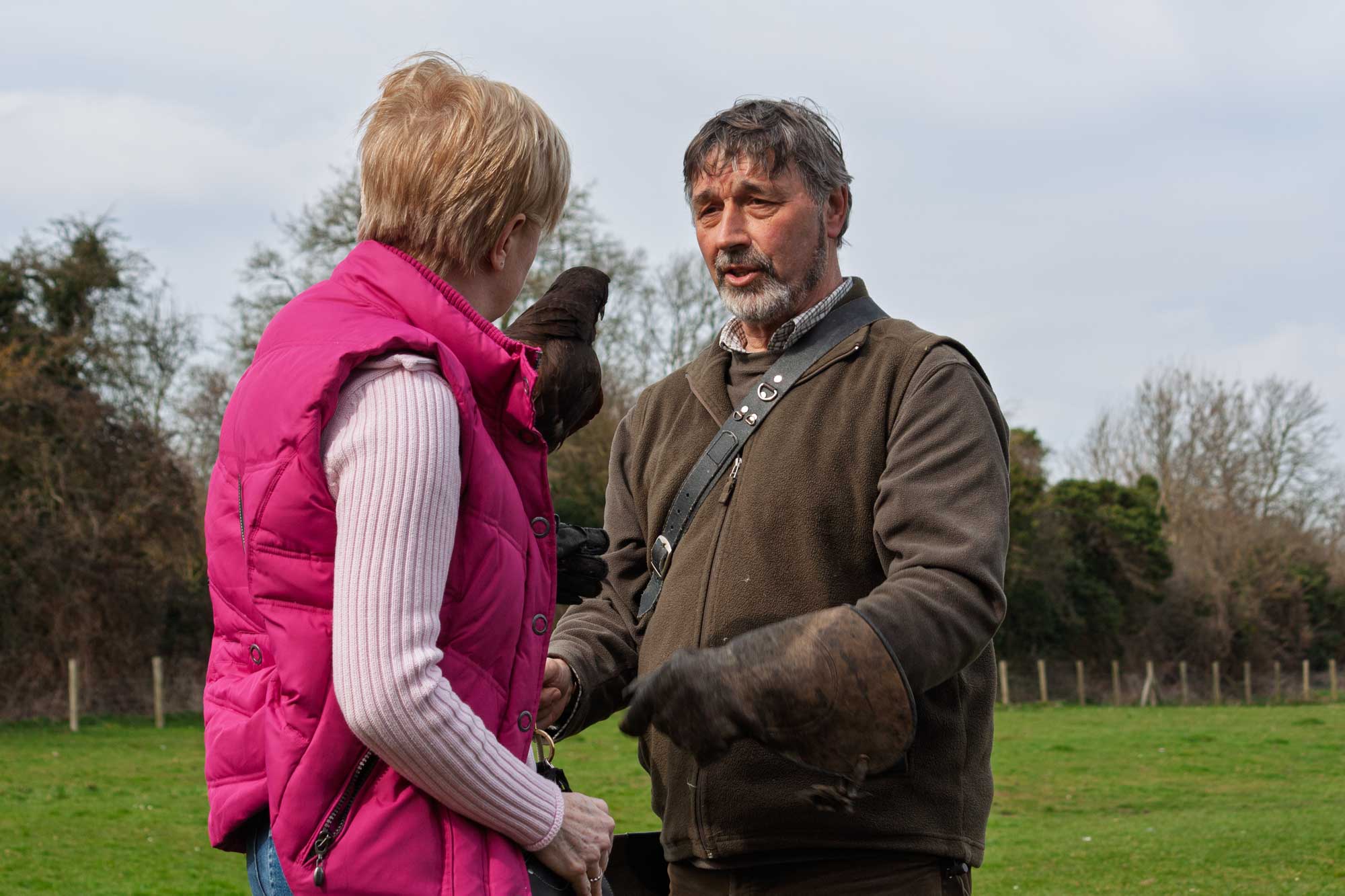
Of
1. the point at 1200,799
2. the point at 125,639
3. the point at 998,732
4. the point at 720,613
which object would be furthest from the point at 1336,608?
the point at 720,613

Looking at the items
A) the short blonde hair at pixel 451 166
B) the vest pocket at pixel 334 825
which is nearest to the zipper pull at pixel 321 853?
the vest pocket at pixel 334 825

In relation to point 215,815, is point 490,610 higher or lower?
higher

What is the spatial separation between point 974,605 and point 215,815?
1234mm

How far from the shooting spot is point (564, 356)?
7.64 ft

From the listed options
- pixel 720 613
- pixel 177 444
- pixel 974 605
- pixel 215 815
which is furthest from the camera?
pixel 177 444

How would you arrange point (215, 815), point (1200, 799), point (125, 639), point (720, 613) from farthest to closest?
1. point (125, 639)
2. point (1200, 799)
3. point (720, 613)
4. point (215, 815)

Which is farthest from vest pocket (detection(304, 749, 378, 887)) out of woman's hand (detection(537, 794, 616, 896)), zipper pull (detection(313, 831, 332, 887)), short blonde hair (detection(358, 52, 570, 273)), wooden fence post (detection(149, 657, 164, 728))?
wooden fence post (detection(149, 657, 164, 728))

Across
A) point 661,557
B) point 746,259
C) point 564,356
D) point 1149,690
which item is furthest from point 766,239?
point 1149,690

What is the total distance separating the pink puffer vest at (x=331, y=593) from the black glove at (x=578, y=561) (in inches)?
14.7

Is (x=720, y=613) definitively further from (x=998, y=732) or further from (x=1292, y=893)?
(x=998, y=732)

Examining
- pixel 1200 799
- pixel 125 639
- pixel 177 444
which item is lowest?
pixel 1200 799

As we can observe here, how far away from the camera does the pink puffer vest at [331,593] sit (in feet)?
6.04

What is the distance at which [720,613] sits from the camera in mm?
2791

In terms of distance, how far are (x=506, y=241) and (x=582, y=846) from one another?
92 cm
